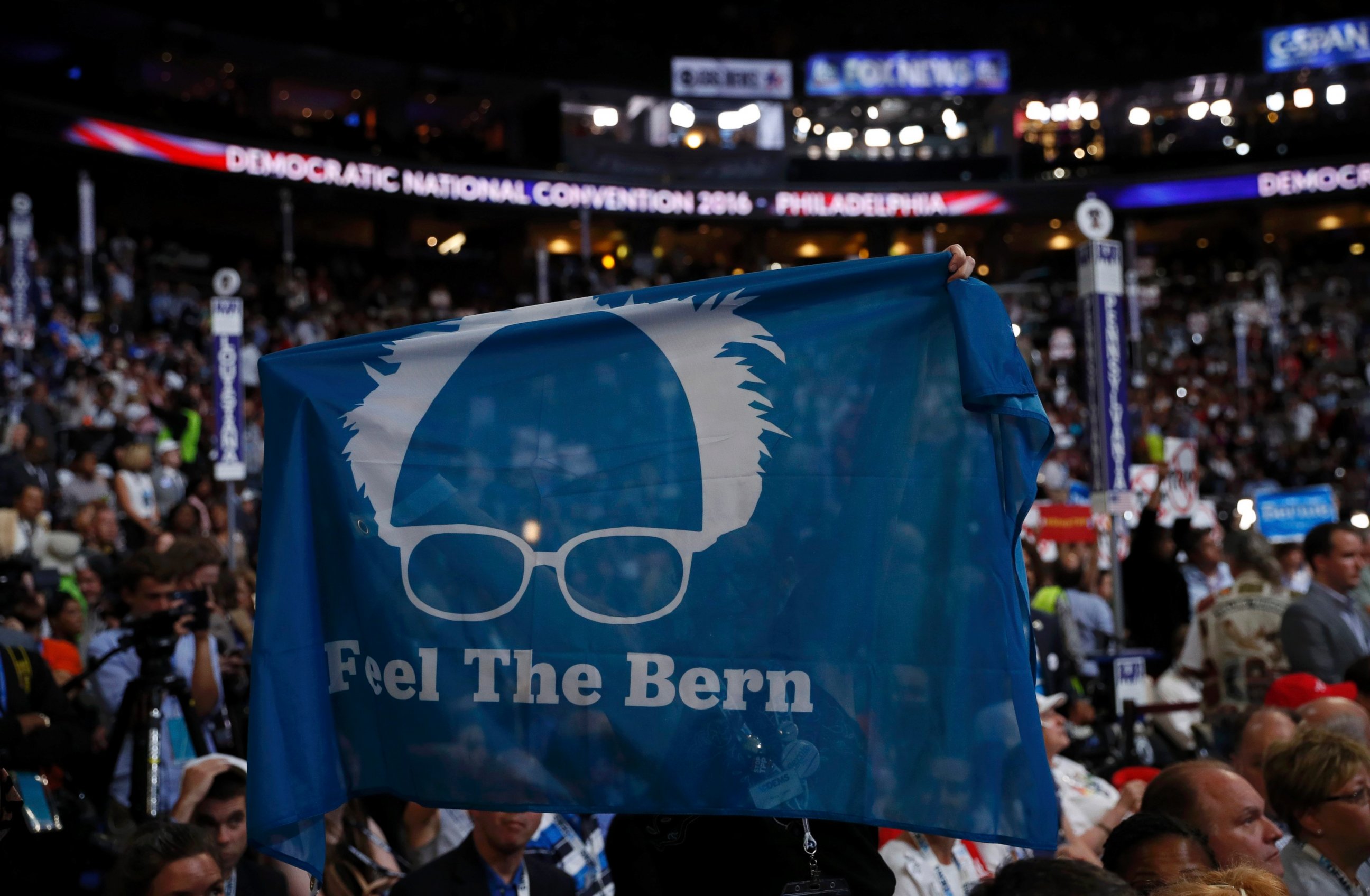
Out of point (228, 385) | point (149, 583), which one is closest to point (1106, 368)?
point (149, 583)

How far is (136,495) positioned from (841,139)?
27.6 meters

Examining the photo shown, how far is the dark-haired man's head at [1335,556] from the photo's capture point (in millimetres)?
6645

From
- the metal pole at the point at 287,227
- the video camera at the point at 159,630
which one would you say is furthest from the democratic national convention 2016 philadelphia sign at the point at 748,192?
the video camera at the point at 159,630

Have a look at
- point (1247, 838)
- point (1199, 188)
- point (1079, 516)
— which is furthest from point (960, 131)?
point (1247, 838)

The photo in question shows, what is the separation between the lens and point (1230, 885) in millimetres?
2607

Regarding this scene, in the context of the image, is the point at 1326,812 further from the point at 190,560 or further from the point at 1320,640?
the point at 190,560

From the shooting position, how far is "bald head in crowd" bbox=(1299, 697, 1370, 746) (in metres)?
4.64

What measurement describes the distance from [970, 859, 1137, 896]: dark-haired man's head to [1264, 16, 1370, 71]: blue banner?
35.9 metres

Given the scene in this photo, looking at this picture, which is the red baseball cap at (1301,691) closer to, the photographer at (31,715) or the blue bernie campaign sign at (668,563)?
the blue bernie campaign sign at (668,563)

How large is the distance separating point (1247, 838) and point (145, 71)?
99.0ft

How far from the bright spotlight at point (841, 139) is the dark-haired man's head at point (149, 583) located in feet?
107

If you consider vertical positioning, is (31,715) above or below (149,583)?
below

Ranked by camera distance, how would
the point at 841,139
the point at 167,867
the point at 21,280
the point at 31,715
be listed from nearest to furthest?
the point at 167,867, the point at 31,715, the point at 21,280, the point at 841,139

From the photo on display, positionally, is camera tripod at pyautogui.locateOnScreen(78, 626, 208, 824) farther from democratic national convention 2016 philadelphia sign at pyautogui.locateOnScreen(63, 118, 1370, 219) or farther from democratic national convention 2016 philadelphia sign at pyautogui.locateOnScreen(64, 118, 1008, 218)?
democratic national convention 2016 philadelphia sign at pyautogui.locateOnScreen(63, 118, 1370, 219)
